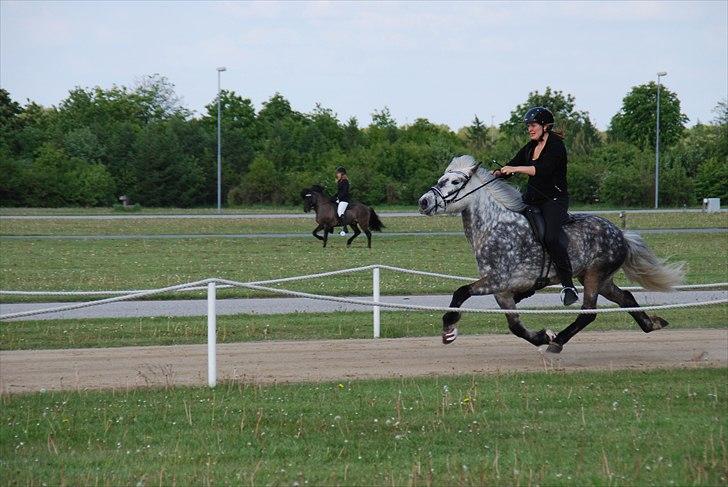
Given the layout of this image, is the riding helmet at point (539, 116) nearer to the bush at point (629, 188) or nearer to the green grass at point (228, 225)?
the green grass at point (228, 225)

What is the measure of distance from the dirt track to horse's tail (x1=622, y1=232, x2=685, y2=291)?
86 cm

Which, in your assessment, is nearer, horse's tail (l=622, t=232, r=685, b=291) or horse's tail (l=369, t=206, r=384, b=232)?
horse's tail (l=622, t=232, r=685, b=291)

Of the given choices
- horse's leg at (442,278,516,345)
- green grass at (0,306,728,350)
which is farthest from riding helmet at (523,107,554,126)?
green grass at (0,306,728,350)

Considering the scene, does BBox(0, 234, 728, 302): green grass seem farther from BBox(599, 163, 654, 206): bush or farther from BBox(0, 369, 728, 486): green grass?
BBox(599, 163, 654, 206): bush

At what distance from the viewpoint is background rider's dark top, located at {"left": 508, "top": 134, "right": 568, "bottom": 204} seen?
12.5 m

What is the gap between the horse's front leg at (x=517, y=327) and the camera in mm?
12617

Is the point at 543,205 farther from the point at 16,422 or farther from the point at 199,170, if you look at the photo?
the point at 199,170

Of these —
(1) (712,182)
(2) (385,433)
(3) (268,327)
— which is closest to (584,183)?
(1) (712,182)

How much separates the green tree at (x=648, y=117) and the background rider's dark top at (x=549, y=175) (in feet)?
250

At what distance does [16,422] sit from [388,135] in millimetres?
88295

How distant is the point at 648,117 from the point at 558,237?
78.8 m

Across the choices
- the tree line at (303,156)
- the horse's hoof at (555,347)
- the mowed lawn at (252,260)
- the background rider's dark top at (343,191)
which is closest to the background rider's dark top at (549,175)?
the horse's hoof at (555,347)

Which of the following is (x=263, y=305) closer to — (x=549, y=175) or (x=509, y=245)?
(x=509, y=245)

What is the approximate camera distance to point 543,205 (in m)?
12.6
